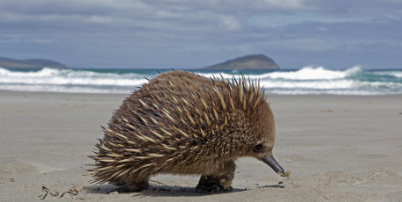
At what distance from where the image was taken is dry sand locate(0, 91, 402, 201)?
4.70 metres

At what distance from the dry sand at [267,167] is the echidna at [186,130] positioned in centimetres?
39

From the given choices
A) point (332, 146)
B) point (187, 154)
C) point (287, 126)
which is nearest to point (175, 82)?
point (187, 154)

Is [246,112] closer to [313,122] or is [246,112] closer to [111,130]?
[111,130]

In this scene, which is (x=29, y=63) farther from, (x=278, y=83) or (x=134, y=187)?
(x=134, y=187)

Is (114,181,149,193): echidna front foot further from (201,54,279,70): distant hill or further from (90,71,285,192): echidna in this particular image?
(201,54,279,70): distant hill

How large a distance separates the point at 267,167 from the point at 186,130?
9.54 feet

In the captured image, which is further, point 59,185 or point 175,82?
point 59,185

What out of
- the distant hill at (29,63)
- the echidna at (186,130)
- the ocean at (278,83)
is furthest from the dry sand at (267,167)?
the distant hill at (29,63)

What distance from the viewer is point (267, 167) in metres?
6.79

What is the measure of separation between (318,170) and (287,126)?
478 cm

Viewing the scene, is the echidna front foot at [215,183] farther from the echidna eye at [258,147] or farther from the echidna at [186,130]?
the echidna eye at [258,147]

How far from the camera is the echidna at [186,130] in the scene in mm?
4230

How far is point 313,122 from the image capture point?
11.5 m

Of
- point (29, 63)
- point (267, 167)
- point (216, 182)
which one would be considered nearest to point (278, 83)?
point (267, 167)
